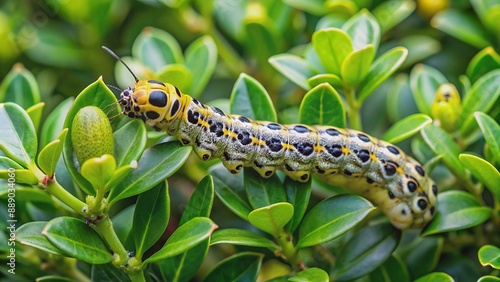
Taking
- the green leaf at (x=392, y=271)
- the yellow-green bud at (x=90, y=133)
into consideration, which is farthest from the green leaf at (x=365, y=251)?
the yellow-green bud at (x=90, y=133)

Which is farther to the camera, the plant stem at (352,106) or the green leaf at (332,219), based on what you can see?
the plant stem at (352,106)

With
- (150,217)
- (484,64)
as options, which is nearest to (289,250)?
(150,217)

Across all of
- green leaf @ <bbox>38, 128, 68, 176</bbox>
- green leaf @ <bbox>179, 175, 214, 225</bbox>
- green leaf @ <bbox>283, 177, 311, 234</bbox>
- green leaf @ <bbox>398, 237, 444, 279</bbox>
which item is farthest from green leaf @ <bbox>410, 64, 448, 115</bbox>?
green leaf @ <bbox>38, 128, 68, 176</bbox>

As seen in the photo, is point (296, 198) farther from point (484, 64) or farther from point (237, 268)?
point (484, 64)

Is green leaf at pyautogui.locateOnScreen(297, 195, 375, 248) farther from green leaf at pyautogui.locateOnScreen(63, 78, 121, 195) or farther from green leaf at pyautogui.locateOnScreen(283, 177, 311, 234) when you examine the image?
green leaf at pyautogui.locateOnScreen(63, 78, 121, 195)

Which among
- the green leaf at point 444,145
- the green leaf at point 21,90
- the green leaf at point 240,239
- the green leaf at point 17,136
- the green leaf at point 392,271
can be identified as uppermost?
the green leaf at point 17,136

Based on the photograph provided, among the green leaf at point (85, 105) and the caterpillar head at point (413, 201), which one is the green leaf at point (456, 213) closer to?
the caterpillar head at point (413, 201)
